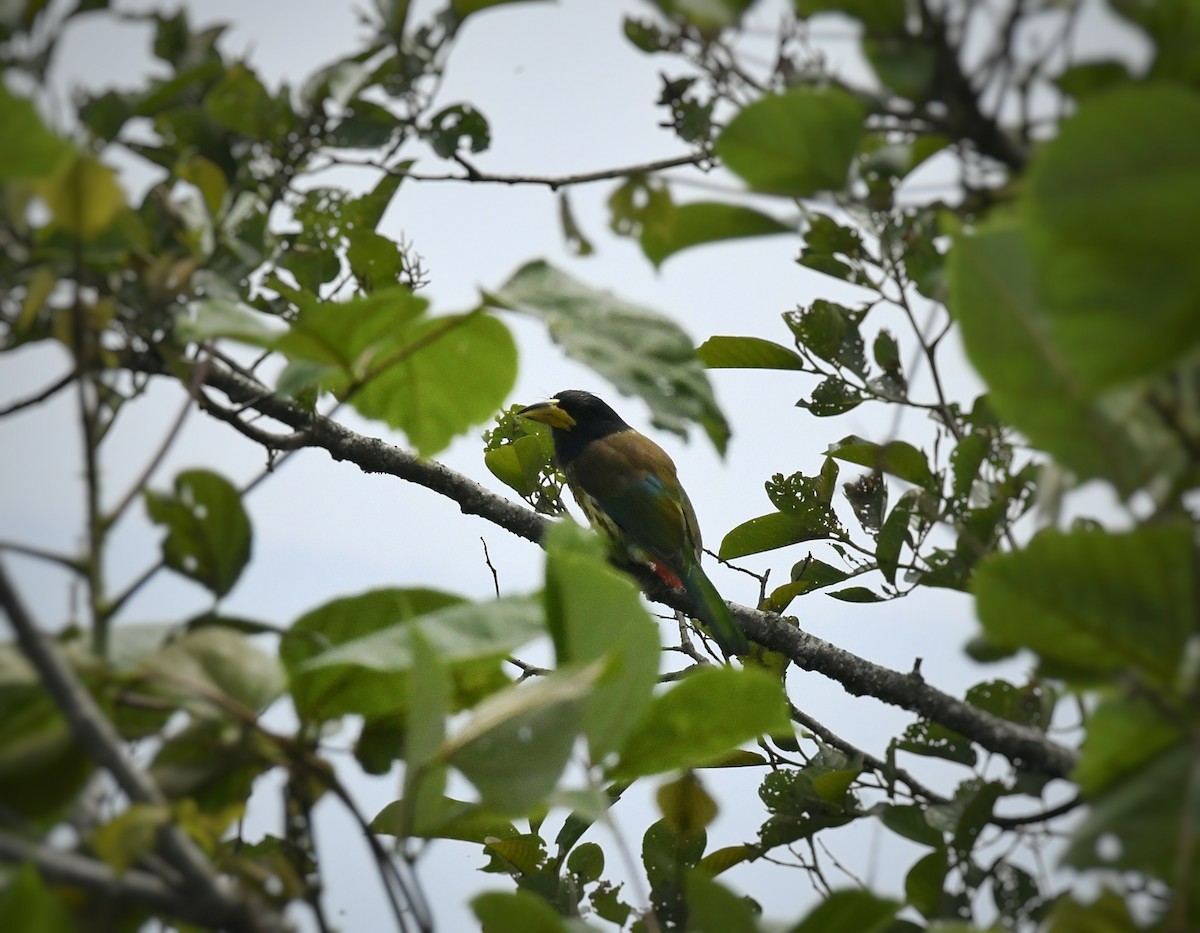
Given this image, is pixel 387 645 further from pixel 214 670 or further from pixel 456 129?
pixel 456 129

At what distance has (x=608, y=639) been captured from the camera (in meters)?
0.88

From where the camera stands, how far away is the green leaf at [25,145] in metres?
0.70

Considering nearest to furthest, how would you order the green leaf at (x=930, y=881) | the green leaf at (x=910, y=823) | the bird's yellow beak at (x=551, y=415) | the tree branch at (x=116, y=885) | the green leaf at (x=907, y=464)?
the tree branch at (x=116, y=885) < the green leaf at (x=930, y=881) < the green leaf at (x=910, y=823) < the green leaf at (x=907, y=464) < the bird's yellow beak at (x=551, y=415)

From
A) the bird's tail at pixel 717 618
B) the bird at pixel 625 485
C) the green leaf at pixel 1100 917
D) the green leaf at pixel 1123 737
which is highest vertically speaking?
the bird at pixel 625 485

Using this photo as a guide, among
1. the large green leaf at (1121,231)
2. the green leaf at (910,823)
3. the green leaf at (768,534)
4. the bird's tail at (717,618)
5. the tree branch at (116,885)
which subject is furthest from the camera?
the bird's tail at (717,618)

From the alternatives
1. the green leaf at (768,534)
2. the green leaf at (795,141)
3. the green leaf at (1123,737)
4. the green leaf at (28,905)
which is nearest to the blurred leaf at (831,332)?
the green leaf at (768,534)

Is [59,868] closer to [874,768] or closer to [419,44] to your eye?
[419,44]

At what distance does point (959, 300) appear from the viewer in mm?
763

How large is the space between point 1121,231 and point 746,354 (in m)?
1.43

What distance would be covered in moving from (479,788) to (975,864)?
95cm

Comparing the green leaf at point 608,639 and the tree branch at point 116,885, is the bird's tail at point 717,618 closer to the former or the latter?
the green leaf at point 608,639

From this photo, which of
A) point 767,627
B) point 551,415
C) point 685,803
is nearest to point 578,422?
point 551,415

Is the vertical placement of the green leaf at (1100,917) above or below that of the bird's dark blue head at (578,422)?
below

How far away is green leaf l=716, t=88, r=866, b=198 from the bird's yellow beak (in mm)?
3854
